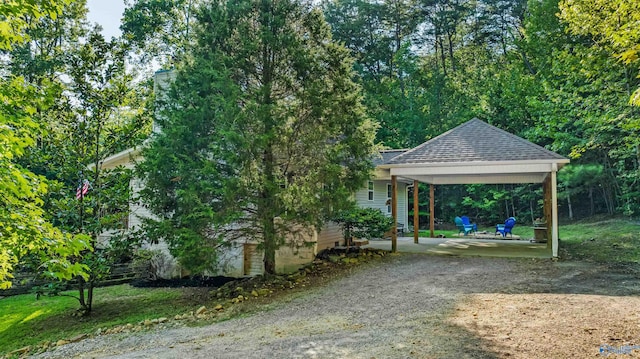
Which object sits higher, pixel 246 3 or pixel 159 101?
pixel 246 3

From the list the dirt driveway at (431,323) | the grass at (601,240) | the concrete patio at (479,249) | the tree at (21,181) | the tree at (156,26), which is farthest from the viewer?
the tree at (156,26)

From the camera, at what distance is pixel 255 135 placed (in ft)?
27.5

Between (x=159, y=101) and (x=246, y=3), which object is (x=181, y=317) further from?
(x=246, y=3)

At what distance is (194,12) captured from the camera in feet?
31.4

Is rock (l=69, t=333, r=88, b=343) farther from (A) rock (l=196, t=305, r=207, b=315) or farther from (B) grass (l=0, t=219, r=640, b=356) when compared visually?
(A) rock (l=196, t=305, r=207, b=315)

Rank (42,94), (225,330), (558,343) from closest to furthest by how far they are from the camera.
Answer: (558,343) → (42,94) → (225,330)

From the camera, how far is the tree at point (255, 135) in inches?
332

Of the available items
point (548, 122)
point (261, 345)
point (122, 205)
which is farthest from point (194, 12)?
point (548, 122)

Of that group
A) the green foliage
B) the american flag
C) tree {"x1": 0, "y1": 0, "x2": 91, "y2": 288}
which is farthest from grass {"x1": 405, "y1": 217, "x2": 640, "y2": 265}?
the american flag

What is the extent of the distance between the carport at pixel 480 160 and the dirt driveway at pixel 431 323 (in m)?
2.82

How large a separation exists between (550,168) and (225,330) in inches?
353

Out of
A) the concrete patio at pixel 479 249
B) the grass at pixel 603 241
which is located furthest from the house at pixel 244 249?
the grass at pixel 603 241

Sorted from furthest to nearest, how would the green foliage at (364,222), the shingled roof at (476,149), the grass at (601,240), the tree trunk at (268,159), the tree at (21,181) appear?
the green foliage at (364,222), the grass at (601,240), the shingled roof at (476,149), the tree trunk at (268,159), the tree at (21,181)

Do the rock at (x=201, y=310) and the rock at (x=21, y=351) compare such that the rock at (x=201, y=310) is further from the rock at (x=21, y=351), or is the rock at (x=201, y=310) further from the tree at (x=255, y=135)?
the rock at (x=21, y=351)
